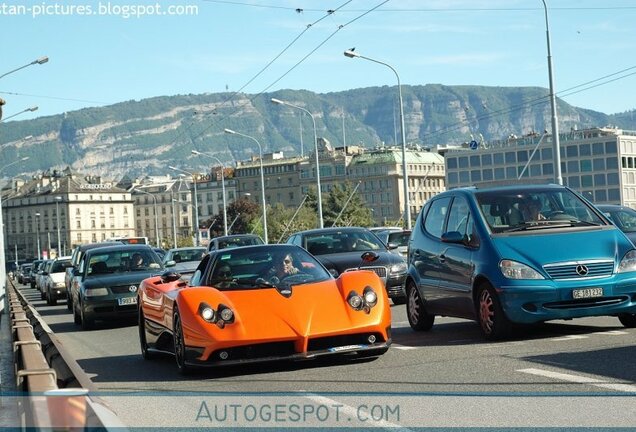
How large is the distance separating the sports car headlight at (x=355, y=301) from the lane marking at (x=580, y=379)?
2.01 metres

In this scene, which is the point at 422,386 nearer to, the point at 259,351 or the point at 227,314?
the point at 259,351

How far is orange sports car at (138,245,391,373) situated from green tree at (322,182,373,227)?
149 meters

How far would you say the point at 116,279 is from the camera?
23.3 metres

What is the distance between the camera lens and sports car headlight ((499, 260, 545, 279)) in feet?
41.5

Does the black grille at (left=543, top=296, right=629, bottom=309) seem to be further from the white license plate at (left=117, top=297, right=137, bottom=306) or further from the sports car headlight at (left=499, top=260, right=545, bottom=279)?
the white license plate at (left=117, top=297, right=137, bottom=306)

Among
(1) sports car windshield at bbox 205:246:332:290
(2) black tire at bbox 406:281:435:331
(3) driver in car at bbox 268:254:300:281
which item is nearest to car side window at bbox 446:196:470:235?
(2) black tire at bbox 406:281:435:331

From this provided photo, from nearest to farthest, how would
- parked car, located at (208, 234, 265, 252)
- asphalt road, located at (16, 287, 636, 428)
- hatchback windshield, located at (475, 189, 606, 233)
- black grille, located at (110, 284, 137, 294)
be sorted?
1. asphalt road, located at (16, 287, 636, 428)
2. hatchback windshield, located at (475, 189, 606, 233)
3. black grille, located at (110, 284, 137, 294)
4. parked car, located at (208, 234, 265, 252)

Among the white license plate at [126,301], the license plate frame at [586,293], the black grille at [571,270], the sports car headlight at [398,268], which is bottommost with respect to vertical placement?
the white license plate at [126,301]

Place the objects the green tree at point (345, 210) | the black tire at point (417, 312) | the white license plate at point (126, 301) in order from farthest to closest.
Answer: the green tree at point (345, 210), the white license plate at point (126, 301), the black tire at point (417, 312)

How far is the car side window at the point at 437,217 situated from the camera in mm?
14961

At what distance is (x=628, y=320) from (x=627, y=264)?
92 cm

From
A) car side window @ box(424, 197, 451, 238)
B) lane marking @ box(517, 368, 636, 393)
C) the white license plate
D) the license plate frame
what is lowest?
the white license plate

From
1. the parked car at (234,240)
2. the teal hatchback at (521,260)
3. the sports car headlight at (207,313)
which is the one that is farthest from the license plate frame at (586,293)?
the parked car at (234,240)

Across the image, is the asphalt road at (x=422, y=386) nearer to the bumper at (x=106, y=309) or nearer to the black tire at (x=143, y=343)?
the black tire at (x=143, y=343)
